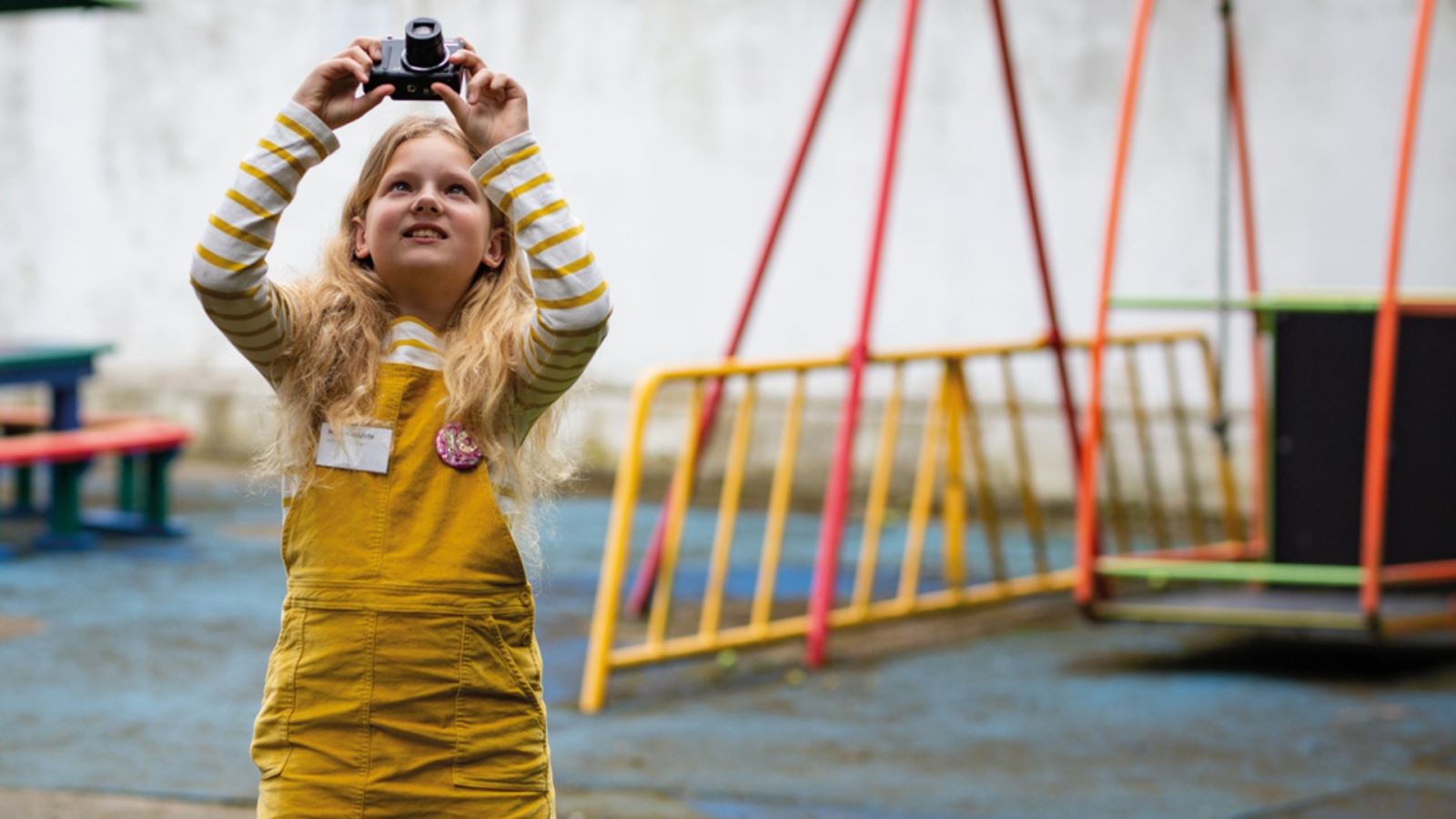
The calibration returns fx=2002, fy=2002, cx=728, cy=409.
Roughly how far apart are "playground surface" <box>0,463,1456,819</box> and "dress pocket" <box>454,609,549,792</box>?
2.22 meters

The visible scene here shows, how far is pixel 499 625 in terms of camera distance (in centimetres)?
265

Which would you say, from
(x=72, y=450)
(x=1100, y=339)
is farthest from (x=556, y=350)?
(x=72, y=450)

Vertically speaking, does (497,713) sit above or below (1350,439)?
below

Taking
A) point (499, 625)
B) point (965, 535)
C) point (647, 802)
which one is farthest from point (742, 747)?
point (965, 535)

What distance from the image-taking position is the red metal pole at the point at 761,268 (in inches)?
283

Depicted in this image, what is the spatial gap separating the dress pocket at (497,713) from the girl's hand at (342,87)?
0.68 metres

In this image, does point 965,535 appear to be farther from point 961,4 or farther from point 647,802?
point 647,802

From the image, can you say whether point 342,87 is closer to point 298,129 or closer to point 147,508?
point 298,129

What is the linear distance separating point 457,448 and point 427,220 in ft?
1.01

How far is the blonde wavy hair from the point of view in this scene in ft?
8.76

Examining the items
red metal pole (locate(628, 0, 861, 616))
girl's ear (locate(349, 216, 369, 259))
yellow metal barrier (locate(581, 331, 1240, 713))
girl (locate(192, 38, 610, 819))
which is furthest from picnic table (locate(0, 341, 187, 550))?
girl (locate(192, 38, 610, 819))

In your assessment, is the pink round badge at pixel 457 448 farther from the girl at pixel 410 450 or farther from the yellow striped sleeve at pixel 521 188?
the yellow striped sleeve at pixel 521 188

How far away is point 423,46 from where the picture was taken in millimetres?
2547

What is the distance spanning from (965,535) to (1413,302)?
140 inches
